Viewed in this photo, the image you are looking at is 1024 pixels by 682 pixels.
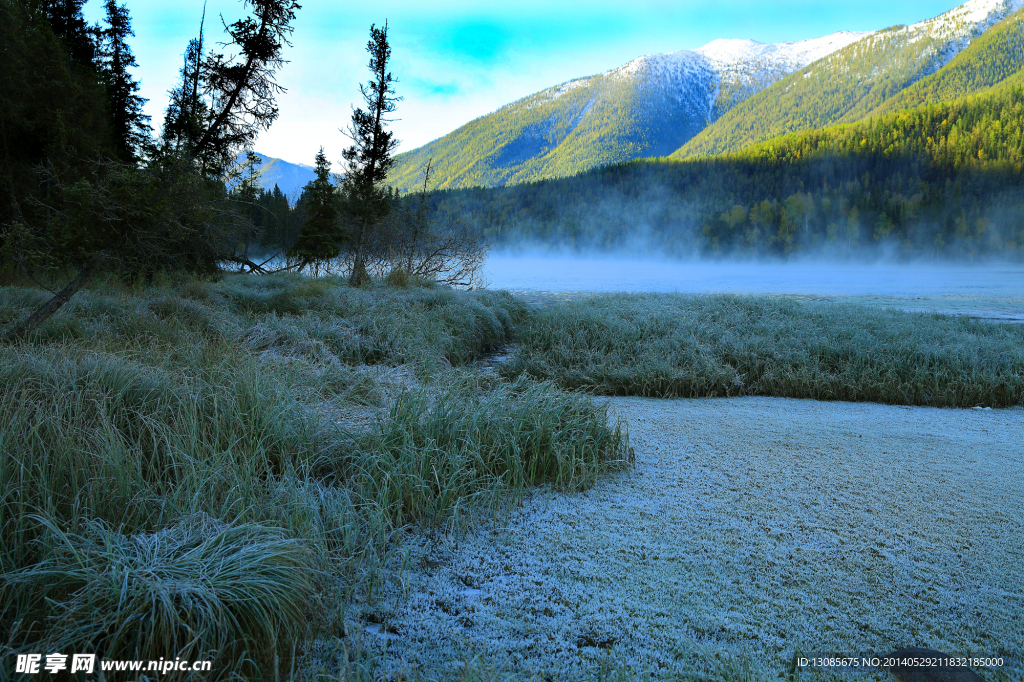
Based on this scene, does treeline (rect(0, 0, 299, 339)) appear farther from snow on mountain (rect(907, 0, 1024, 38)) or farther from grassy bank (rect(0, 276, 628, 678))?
snow on mountain (rect(907, 0, 1024, 38))

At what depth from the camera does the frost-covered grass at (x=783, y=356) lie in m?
4.93

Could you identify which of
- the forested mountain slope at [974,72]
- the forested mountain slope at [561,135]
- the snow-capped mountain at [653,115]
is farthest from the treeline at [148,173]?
the forested mountain slope at [561,135]

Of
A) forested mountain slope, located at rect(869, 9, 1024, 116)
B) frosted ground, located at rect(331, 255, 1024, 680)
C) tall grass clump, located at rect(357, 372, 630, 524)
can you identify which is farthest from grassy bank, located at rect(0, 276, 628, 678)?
forested mountain slope, located at rect(869, 9, 1024, 116)

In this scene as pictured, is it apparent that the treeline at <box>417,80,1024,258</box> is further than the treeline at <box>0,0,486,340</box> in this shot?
Yes

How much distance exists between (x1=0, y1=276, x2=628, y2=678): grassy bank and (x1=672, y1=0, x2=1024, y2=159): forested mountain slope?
9946 centimetres

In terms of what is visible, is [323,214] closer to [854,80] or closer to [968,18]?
[854,80]

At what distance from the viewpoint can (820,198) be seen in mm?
47500

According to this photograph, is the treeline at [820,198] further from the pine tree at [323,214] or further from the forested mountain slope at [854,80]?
the forested mountain slope at [854,80]

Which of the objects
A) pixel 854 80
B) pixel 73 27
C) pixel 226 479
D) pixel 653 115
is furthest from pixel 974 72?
pixel 653 115

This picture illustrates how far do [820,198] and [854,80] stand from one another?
297ft

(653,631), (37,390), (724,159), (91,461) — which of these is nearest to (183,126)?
(37,390)

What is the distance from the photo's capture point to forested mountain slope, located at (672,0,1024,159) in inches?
3880

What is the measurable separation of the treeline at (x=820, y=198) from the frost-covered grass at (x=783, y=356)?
3950 cm

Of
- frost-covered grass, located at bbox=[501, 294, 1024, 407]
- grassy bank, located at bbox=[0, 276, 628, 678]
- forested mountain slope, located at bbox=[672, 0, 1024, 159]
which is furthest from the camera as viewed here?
forested mountain slope, located at bbox=[672, 0, 1024, 159]
